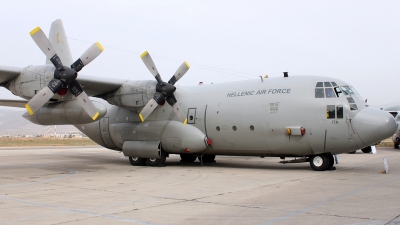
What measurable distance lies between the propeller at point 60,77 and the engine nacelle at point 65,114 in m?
0.64

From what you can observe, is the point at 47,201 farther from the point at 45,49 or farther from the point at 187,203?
the point at 45,49

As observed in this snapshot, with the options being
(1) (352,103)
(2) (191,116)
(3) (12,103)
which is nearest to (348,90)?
(1) (352,103)

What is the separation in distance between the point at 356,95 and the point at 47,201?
37.4 feet

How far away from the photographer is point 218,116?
1728cm

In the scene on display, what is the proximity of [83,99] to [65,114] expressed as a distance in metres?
1.70

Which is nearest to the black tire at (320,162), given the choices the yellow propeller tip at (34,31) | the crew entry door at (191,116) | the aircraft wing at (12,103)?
the crew entry door at (191,116)

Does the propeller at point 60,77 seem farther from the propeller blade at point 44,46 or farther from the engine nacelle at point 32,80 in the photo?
the engine nacelle at point 32,80

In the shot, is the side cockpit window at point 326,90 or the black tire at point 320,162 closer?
the side cockpit window at point 326,90

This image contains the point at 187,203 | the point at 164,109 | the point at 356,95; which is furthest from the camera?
the point at 164,109

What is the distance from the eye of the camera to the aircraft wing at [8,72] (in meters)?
15.1

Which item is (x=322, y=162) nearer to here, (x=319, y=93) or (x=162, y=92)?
(x=319, y=93)

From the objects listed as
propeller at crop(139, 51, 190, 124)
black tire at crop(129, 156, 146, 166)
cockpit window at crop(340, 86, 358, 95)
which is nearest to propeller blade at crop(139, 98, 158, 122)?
propeller at crop(139, 51, 190, 124)

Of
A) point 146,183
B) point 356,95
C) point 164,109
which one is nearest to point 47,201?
point 146,183

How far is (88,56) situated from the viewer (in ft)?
52.3
